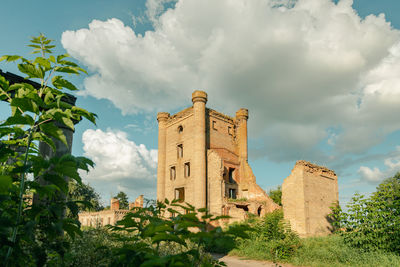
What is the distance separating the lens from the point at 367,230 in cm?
1274

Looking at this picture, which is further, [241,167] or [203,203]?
[241,167]

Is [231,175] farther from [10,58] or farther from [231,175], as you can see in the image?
[10,58]

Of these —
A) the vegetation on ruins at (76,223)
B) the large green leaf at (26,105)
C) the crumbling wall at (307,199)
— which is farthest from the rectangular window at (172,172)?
the large green leaf at (26,105)

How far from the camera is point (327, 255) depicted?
13.1 m

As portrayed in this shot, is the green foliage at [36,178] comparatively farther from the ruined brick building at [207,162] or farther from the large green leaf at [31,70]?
the ruined brick building at [207,162]

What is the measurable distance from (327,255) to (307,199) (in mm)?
7474

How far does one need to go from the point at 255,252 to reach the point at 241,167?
15186 millimetres

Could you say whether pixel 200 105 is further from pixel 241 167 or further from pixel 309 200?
pixel 309 200

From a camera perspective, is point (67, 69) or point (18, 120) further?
point (67, 69)

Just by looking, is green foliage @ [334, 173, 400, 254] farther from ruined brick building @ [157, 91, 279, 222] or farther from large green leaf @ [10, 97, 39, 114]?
large green leaf @ [10, 97, 39, 114]

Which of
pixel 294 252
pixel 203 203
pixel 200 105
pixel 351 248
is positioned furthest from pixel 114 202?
pixel 351 248

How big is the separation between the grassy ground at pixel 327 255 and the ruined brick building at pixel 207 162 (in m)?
8.72

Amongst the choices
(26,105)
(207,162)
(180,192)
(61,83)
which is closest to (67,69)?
(61,83)

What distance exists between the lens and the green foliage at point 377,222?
39.7 ft
